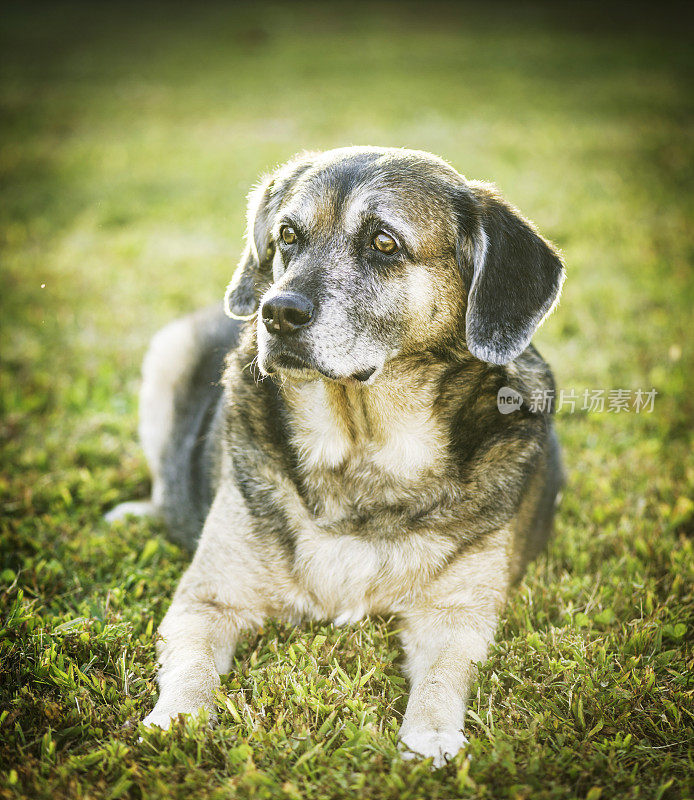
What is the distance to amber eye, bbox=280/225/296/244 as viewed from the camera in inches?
126

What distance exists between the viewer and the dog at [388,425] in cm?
297

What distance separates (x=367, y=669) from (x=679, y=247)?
7375mm

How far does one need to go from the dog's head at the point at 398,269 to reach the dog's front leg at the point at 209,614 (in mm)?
779

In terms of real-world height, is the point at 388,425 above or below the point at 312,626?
above

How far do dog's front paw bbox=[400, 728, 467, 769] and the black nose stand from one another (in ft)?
5.01

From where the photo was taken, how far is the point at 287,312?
9.09 feet

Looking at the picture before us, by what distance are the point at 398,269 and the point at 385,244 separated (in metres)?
0.12

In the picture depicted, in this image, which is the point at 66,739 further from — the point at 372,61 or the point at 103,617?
the point at 372,61

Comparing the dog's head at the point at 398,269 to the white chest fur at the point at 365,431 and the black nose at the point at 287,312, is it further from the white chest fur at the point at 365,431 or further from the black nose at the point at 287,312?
the white chest fur at the point at 365,431

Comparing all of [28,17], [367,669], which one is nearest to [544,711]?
[367,669]
